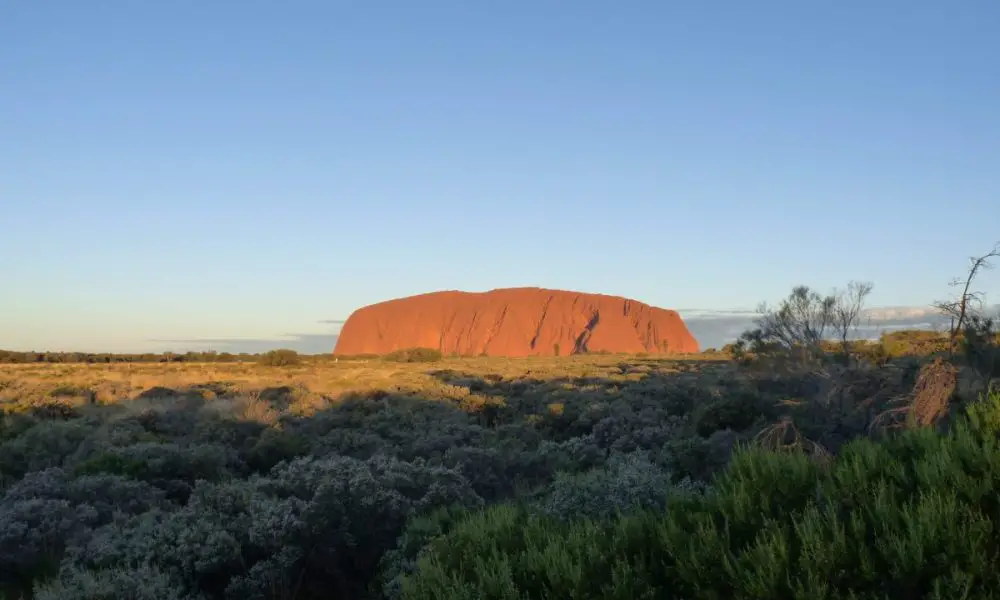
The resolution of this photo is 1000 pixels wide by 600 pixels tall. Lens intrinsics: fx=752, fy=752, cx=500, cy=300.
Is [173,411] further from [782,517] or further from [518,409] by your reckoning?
[782,517]

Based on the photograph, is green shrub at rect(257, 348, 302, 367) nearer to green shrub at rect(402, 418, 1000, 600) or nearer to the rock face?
A: green shrub at rect(402, 418, 1000, 600)

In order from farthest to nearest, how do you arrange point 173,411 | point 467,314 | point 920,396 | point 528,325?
point 467,314, point 528,325, point 173,411, point 920,396

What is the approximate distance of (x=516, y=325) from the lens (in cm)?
12194

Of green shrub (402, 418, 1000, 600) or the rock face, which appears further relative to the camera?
the rock face

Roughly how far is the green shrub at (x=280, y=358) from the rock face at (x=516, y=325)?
5304cm

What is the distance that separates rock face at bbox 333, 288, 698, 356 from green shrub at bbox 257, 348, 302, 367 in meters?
53.0

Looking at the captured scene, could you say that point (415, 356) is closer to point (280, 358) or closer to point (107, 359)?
point (280, 358)

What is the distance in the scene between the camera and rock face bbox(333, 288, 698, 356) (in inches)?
4508

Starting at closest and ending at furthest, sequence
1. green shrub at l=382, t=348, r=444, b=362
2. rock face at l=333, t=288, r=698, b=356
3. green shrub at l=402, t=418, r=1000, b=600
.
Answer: green shrub at l=402, t=418, r=1000, b=600
green shrub at l=382, t=348, r=444, b=362
rock face at l=333, t=288, r=698, b=356

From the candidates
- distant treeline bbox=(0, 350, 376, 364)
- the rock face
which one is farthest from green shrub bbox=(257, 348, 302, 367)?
the rock face

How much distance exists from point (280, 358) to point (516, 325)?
69.8m

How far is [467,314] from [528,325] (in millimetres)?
13979

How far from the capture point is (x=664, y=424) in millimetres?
15805

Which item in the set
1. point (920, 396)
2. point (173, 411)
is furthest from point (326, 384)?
point (920, 396)
